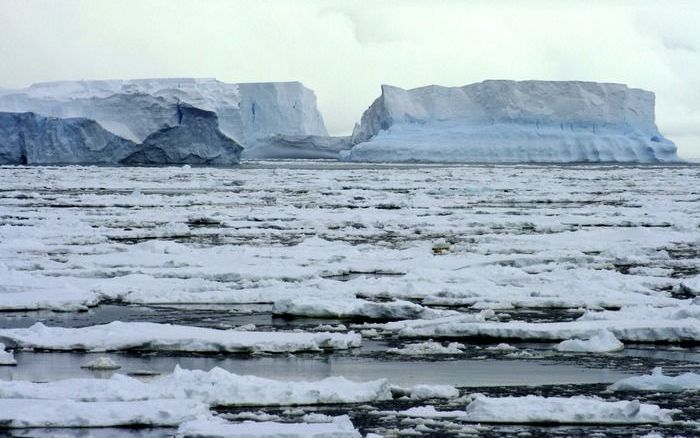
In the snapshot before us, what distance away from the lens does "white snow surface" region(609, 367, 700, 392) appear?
15.2 ft

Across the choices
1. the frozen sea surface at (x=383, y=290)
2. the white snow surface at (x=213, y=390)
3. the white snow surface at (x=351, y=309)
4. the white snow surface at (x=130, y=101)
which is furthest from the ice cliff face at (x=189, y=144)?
the white snow surface at (x=213, y=390)

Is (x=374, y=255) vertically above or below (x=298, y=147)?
below

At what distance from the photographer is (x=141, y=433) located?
3.81 meters

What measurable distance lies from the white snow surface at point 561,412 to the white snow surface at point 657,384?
44cm

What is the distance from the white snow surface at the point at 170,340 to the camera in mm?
5484

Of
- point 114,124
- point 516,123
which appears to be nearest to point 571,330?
point 114,124

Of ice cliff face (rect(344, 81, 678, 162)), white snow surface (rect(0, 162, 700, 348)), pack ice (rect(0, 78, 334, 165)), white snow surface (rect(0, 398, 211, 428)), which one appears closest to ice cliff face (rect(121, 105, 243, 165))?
pack ice (rect(0, 78, 334, 165))

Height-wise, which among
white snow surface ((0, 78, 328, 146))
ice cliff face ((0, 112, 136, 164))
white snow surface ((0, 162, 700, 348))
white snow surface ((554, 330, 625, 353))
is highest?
white snow surface ((0, 78, 328, 146))

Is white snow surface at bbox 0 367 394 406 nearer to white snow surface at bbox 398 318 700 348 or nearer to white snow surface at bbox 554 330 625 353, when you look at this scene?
white snow surface at bbox 554 330 625 353

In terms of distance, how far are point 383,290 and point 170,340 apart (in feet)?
7.32

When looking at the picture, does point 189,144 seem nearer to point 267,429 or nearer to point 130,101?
point 130,101

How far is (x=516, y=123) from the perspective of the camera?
4741 centimetres

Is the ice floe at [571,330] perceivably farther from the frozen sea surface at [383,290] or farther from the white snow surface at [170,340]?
the white snow surface at [170,340]

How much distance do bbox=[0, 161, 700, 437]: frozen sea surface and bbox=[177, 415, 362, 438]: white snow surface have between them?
0.37 feet
